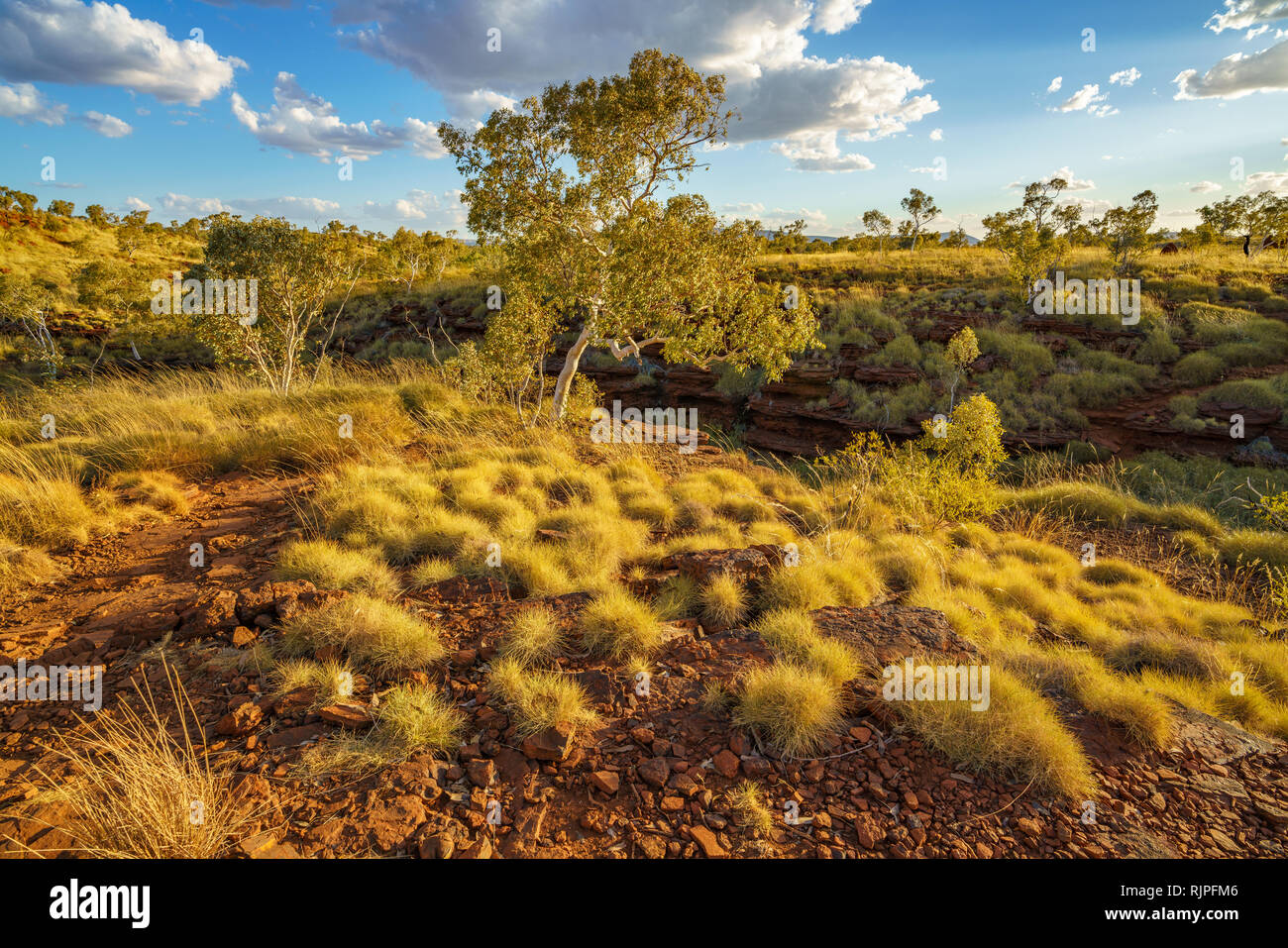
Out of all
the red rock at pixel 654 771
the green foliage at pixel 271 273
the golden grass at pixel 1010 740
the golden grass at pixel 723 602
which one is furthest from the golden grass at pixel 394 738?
the green foliage at pixel 271 273

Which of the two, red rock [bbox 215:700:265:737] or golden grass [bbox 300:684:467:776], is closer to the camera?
golden grass [bbox 300:684:467:776]

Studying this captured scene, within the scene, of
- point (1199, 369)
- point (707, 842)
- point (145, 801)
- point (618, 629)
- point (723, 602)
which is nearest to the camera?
point (145, 801)

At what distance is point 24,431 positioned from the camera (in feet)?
26.0

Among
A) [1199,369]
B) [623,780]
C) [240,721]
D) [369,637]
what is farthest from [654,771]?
[1199,369]

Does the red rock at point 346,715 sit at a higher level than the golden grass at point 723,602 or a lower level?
lower

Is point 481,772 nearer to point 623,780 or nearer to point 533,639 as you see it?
point 623,780

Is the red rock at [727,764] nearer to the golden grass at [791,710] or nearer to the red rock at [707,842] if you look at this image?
the golden grass at [791,710]

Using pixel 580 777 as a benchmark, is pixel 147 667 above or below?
above

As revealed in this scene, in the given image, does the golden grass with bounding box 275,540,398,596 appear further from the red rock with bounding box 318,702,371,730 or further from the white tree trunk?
the white tree trunk

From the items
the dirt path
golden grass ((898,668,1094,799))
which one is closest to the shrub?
the dirt path

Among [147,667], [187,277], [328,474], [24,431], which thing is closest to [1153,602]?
[147,667]
